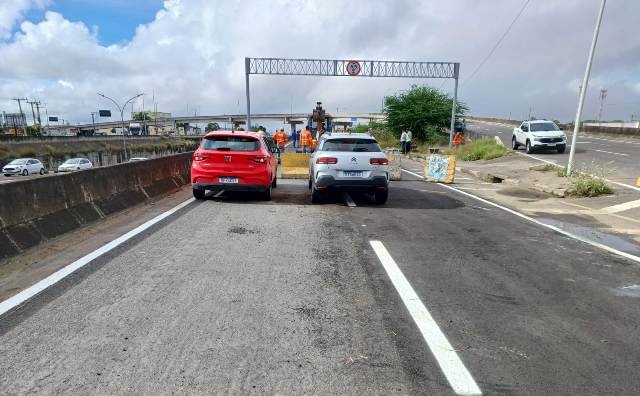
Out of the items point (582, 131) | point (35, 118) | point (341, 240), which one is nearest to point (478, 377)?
point (341, 240)

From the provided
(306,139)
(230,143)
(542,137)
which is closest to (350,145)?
(230,143)

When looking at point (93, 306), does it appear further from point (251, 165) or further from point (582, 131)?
point (582, 131)

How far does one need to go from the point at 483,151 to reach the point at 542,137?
321 centimetres

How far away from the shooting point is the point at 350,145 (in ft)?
33.6

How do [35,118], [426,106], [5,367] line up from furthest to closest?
1. [35,118]
2. [426,106]
3. [5,367]

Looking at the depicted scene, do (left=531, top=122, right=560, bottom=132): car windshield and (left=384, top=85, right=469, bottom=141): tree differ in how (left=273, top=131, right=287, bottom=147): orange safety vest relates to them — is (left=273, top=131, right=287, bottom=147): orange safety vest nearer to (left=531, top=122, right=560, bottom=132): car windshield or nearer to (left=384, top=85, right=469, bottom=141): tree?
(left=531, top=122, right=560, bottom=132): car windshield

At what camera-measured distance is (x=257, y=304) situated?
423 cm

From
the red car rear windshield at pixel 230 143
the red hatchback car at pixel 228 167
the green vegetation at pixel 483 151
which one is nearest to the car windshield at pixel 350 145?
the red hatchback car at pixel 228 167

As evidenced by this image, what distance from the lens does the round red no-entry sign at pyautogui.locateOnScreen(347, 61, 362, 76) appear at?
124 ft

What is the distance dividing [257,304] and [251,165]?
6.27 metres

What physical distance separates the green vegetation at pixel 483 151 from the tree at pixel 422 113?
13.5m

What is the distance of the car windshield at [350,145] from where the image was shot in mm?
10172

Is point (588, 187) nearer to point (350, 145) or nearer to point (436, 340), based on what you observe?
point (350, 145)

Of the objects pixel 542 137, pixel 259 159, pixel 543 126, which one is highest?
pixel 543 126
